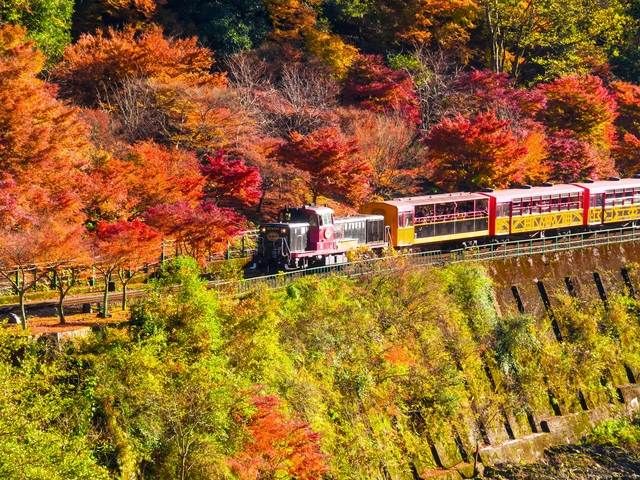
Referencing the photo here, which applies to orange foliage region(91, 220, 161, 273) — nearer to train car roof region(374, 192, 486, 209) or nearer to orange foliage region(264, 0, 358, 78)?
train car roof region(374, 192, 486, 209)

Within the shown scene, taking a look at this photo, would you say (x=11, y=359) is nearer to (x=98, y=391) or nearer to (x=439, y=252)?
(x=98, y=391)

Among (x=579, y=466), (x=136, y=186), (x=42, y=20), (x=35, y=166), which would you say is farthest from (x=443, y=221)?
(x=42, y=20)

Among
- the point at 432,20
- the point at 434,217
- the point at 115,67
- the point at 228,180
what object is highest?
the point at 432,20

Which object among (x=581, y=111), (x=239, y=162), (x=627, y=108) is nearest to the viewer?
(x=239, y=162)

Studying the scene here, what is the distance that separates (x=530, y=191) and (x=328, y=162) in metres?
9.28

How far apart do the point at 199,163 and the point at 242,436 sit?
57.0 ft

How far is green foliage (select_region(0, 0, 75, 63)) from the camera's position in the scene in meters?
43.7

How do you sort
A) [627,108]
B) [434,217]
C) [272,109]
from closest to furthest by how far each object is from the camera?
[434,217] < [272,109] < [627,108]

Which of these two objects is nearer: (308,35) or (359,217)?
(359,217)

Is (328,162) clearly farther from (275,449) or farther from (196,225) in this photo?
(275,449)

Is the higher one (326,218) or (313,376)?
(326,218)

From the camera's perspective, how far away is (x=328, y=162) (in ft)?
117

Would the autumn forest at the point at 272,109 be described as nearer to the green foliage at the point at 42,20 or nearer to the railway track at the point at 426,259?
the green foliage at the point at 42,20

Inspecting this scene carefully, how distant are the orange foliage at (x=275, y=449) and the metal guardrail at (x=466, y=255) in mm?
6346
